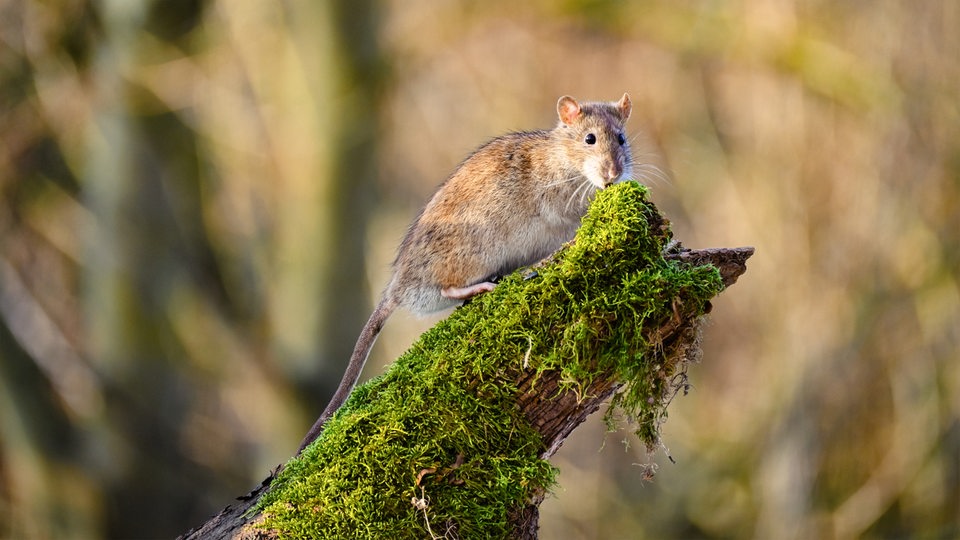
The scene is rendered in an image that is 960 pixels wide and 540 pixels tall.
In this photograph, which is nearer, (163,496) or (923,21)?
(923,21)

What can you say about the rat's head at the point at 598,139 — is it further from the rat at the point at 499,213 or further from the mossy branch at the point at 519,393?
the mossy branch at the point at 519,393

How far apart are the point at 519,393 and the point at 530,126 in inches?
340

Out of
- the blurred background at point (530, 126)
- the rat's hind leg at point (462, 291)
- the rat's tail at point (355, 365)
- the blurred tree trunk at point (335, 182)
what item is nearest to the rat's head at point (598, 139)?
the rat's hind leg at point (462, 291)

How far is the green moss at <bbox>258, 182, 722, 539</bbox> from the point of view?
12.4 ft

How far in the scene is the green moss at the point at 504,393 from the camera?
12.4 ft

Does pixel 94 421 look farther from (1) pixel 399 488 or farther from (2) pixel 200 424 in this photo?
(1) pixel 399 488

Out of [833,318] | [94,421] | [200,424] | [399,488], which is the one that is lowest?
[399,488]

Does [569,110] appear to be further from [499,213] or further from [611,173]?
[499,213]

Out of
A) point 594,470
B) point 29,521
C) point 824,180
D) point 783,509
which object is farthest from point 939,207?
point 29,521

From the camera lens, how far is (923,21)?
9922 millimetres

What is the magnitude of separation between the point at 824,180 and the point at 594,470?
3742 mm

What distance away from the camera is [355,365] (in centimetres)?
477

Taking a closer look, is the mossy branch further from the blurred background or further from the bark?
the blurred background

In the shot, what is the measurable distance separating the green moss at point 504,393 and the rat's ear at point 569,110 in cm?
164
